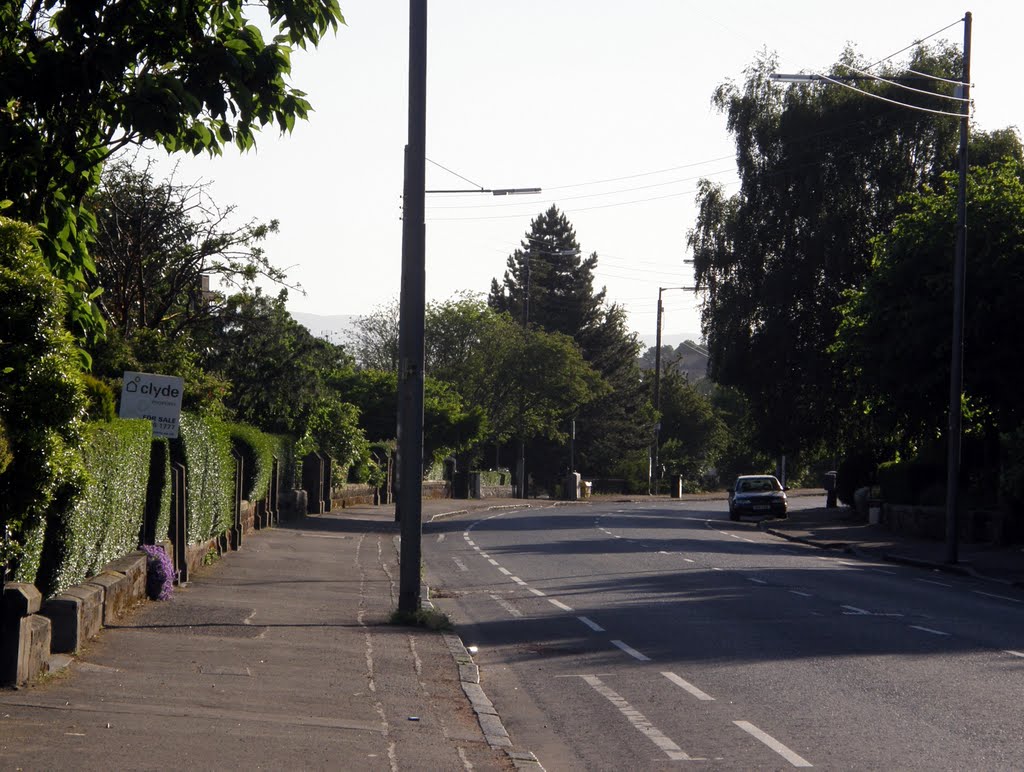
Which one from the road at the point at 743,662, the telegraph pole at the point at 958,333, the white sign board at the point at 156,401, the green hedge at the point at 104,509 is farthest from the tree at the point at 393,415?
the green hedge at the point at 104,509

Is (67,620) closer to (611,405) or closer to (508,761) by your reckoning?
(508,761)

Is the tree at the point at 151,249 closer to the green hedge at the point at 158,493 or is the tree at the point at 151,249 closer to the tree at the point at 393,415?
the green hedge at the point at 158,493

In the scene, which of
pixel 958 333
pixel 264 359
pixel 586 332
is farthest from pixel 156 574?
pixel 586 332

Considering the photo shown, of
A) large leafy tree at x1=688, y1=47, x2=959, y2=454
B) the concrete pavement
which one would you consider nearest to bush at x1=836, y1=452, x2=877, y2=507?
large leafy tree at x1=688, y1=47, x2=959, y2=454

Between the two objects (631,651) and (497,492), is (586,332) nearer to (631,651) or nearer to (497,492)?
(497,492)

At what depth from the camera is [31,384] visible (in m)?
7.62

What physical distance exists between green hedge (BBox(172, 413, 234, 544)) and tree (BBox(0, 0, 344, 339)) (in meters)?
7.68

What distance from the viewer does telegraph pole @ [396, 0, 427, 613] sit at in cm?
1479

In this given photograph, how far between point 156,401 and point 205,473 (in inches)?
150

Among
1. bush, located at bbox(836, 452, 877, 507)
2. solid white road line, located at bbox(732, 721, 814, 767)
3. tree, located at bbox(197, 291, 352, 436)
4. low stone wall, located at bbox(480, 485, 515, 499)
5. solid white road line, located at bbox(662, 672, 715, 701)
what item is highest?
Result: tree, located at bbox(197, 291, 352, 436)

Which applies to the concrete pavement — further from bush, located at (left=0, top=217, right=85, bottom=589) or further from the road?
bush, located at (left=0, top=217, right=85, bottom=589)

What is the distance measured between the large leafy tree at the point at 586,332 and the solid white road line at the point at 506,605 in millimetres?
65916

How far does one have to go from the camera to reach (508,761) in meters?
8.11

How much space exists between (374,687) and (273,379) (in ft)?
78.1
